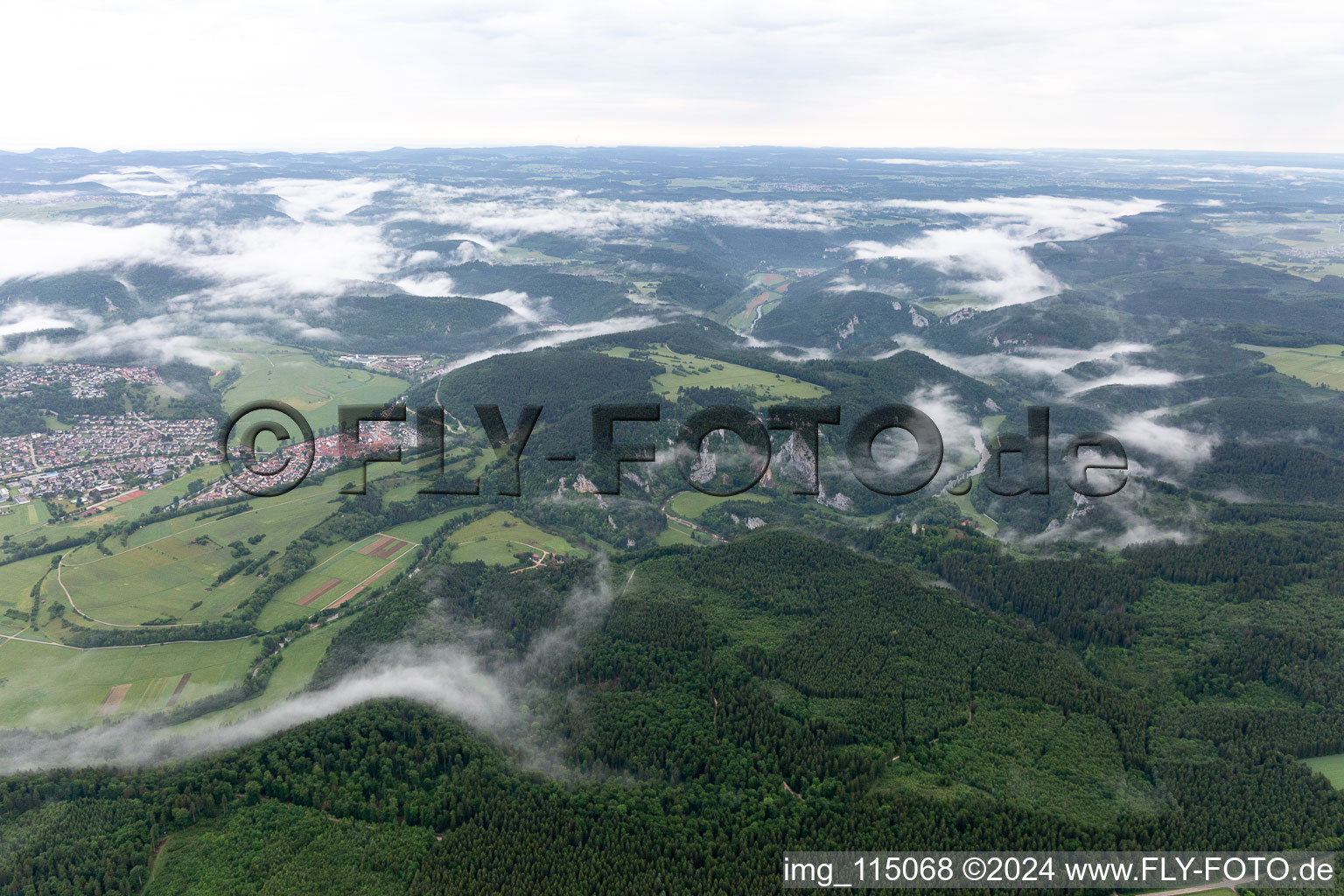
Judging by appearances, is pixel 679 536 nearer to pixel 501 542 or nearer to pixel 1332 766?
pixel 501 542

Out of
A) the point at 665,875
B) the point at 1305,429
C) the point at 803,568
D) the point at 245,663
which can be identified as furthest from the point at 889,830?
the point at 1305,429

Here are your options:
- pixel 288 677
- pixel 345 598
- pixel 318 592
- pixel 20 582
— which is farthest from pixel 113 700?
pixel 20 582

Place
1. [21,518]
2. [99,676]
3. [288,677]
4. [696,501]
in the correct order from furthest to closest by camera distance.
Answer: [696,501] < [21,518] < [288,677] < [99,676]

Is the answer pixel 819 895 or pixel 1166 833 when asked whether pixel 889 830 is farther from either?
pixel 1166 833

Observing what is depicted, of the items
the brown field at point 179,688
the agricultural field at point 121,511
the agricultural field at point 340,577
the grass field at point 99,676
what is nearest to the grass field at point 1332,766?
the grass field at point 99,676

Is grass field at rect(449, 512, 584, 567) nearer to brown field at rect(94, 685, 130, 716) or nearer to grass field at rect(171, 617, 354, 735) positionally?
grass field at rect(171, 617, 354, 735)
